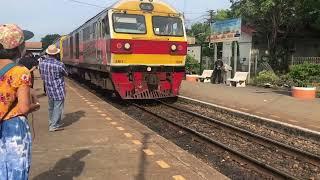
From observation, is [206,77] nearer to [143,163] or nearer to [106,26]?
[106,26]

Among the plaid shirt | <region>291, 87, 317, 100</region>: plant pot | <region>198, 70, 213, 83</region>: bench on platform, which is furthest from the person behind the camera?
<region>198, 70, 213, 83</region>: bench on platform

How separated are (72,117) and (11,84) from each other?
8.86 meters

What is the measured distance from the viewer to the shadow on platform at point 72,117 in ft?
39.4

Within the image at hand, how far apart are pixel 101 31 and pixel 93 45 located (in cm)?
203

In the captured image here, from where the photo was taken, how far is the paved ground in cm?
1333

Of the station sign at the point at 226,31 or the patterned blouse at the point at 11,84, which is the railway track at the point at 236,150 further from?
the station sign at the point at 226,31

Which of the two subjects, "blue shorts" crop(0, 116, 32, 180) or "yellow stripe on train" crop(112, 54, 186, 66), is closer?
"blue shorts" crop(0, 116, 32, 180)

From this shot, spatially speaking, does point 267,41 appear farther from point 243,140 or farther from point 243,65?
point 243,140

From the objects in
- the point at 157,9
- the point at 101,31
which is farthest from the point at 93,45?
the point at 157,9

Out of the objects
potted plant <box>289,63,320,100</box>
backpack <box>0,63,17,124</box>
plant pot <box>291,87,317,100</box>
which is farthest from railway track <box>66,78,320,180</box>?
potted plant <box>289,63,320,100</box>

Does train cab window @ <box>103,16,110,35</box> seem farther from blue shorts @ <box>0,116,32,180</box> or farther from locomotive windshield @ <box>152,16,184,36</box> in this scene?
blue shorts @ <box>0,116,32,180</box>

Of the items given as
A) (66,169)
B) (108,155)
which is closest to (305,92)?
(108,155)

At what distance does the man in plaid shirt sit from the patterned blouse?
6195 millimetres

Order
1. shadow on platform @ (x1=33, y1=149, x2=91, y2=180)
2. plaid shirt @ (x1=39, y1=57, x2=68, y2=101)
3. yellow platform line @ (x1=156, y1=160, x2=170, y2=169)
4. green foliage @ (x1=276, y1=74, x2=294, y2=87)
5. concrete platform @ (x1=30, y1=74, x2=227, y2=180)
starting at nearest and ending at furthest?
shadow on platform @ (x1=33, y1=149, x2=91, y2=180) < concrete platform @ (x1=30, y1=74, x2=227, y2=180) < yellow platform line @ (x1=156, y1=160, x2=170, y2=169) < plaid shirt @ (x1=39, y1=57, x2=68, y2=101) < green foliage @ (x1=276, y1=74, x2=294, y2=87)
